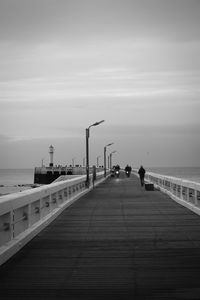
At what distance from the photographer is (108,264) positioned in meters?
8.68

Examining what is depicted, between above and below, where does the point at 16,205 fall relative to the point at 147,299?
above

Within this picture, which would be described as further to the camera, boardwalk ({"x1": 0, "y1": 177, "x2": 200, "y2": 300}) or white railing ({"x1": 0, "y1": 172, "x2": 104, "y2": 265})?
white railing ({"x1": 0, "y1": 172, "x2": 104, "y2": 265})

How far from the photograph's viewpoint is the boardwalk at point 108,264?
6887 millimetres

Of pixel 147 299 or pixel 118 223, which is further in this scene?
pixel 118 223

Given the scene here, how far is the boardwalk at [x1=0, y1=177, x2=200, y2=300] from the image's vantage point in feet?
22.6

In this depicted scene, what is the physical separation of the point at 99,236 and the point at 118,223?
9.73 ft

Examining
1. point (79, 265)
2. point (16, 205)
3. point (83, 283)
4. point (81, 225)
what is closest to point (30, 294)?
point (83, 283)

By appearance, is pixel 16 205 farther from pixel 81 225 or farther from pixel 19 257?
pixel 81 225

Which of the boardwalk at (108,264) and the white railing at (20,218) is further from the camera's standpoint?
the white railing at (20,218)

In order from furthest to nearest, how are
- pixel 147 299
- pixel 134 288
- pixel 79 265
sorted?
pixel 79 265
pixel 134 288
pixel 147 299

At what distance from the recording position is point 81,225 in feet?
48.5

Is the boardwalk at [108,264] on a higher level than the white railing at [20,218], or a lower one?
lower

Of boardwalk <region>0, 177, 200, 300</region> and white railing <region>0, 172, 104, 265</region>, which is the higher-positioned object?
white railing <region>0, 172, 104, 265</region>

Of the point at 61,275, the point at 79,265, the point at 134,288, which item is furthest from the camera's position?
the point at 79,265
